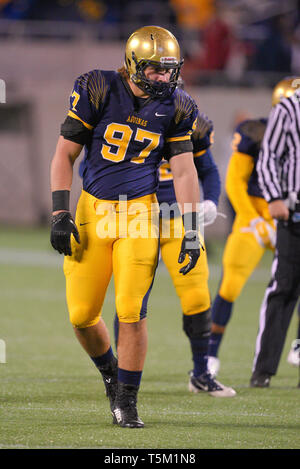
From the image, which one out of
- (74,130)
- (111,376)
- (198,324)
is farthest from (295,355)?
(74,130)

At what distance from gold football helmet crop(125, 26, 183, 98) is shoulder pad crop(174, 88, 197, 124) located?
0.08m

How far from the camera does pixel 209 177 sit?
5395mm

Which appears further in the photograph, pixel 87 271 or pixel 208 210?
pixel 208 210

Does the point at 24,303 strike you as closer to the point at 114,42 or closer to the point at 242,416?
the point at 242,416

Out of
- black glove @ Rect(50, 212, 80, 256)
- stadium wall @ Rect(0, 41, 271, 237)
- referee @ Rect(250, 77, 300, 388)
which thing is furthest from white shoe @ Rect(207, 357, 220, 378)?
stadium wall @ Rect(0, 41, 271, 237)

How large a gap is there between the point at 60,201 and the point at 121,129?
42cm

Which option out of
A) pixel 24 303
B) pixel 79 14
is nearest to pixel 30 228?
pixel 79 14

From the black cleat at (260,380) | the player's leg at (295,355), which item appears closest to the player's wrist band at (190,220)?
the black cleat at (260,380)

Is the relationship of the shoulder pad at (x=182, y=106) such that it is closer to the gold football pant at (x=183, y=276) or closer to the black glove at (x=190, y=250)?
the black glove at (x=190, y=250)

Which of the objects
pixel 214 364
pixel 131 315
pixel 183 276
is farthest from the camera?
pixel 214 364

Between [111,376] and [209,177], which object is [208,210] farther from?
[111,376]

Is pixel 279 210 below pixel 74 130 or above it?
below

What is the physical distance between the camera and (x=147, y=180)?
4.33 metres

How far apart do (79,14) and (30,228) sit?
3.89 metres
